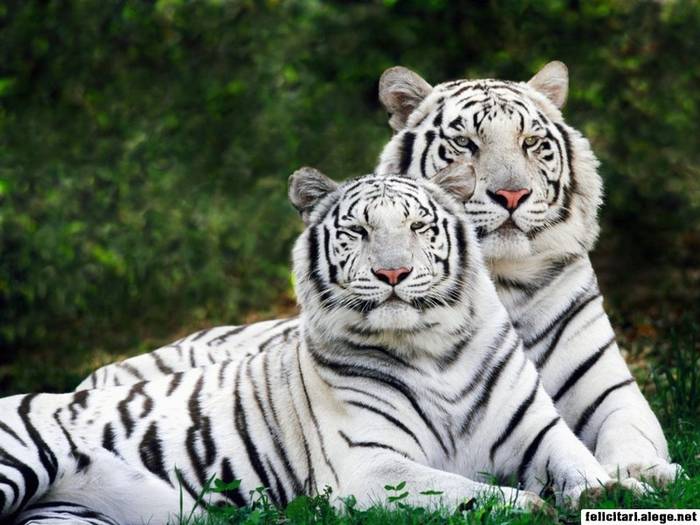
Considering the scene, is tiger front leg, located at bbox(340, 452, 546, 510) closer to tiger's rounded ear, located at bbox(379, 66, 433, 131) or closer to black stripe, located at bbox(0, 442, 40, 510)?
black stripe, located at bbox(0, 442, 40, 510)

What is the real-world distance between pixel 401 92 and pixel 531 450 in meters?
1.74

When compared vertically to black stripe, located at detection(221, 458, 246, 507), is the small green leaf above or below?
below

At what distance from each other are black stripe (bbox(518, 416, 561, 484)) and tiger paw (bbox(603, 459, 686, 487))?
0.26 metres

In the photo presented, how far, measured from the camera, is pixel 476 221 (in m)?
4.62

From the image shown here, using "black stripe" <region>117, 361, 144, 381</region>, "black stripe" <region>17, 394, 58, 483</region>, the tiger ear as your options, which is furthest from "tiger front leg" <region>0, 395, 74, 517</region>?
the tiger ear

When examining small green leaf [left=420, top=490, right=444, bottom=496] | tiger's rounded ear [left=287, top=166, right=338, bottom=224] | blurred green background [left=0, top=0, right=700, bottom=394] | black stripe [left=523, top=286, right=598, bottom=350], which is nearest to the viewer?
small green leaf [left=420, top=490, right=444, bottom=496]

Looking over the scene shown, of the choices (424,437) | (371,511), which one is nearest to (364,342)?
(424,437)

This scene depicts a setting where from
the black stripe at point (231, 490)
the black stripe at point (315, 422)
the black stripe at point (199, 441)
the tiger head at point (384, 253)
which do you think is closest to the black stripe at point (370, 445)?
the black stripe at point (315, 422)

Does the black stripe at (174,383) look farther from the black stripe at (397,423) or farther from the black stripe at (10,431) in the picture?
the black stripe at (397,423)

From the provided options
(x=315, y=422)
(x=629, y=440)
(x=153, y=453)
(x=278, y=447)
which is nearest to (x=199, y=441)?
(x=153, y=453)

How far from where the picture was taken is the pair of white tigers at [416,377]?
417cm

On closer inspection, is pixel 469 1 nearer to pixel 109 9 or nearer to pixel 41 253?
pixel 109 9

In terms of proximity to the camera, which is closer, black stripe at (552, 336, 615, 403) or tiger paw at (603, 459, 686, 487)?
tiger paw at (603, 459, 686, 487)

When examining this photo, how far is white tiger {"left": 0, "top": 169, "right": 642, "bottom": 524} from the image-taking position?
4.14m
